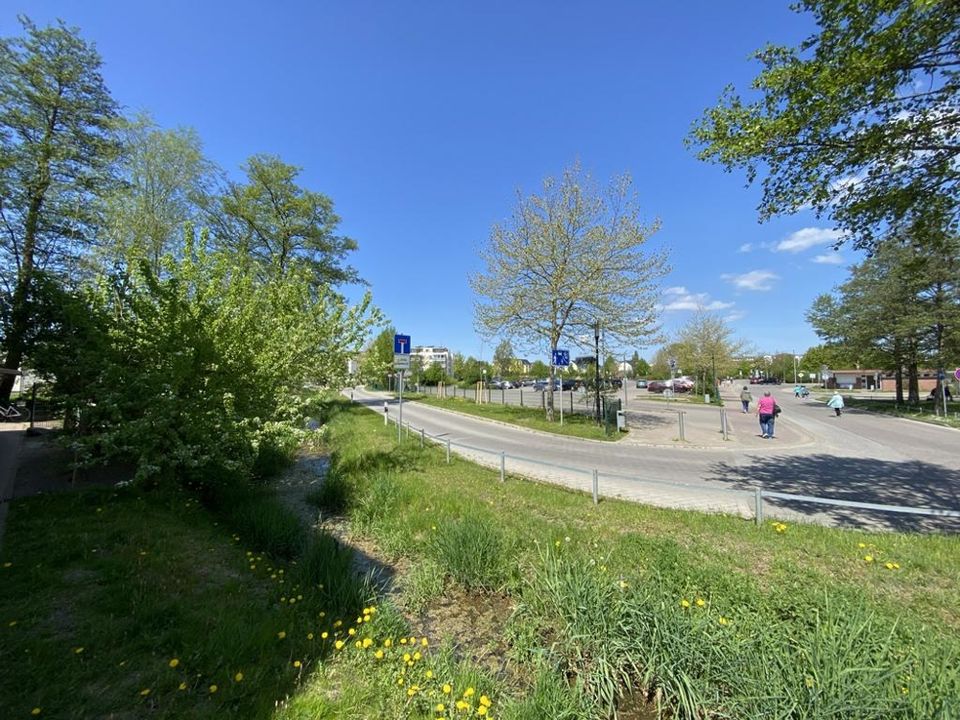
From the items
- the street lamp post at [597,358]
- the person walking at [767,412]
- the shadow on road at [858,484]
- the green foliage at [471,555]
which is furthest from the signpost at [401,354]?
the person walking at [767,412]

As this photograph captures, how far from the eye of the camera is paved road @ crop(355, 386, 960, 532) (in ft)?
24.5

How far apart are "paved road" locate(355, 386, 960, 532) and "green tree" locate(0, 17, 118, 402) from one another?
15.8 metres

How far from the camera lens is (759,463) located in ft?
37.4

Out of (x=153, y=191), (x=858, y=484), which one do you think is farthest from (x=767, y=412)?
(x=153, y=191)

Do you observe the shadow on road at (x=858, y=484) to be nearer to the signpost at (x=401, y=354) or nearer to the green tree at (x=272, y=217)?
the signpost at (x=401, y=354)

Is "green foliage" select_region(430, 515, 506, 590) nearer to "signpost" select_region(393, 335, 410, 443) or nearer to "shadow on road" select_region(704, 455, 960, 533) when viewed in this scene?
"shadow on road" select_region(704, 455, 960, 533)

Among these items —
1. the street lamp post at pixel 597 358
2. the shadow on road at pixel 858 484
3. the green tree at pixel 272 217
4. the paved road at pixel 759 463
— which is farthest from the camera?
the green tree at pixel 272 217

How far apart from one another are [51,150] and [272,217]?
10767 millimetres

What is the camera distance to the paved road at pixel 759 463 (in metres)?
7.48

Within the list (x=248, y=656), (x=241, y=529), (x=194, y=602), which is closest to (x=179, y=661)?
(x=248, y=656)

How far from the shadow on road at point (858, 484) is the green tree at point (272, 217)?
22447 millimetres

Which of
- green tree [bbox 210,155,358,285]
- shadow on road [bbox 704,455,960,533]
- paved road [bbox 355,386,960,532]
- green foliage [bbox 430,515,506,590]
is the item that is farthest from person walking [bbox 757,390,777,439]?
green tree [bbox 210,155,358,285]

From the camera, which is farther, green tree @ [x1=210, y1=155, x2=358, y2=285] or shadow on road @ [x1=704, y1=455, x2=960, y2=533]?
green tree @ [x1=210, y1=155, x2=358, y2=285]

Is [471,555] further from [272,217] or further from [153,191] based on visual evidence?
[272,217]
